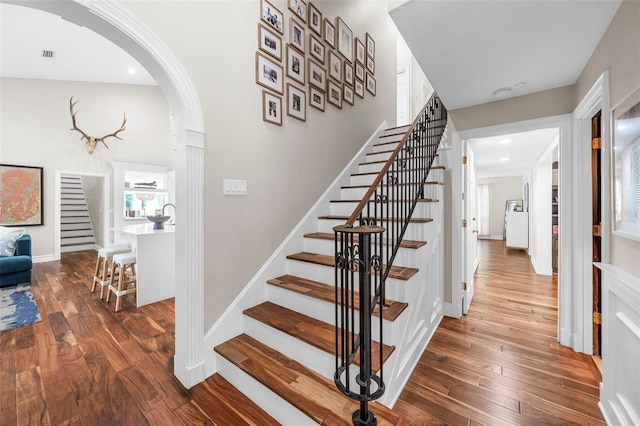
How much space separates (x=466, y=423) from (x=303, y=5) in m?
3.77

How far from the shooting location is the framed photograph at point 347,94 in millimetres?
3305

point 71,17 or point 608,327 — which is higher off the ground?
point 71,17

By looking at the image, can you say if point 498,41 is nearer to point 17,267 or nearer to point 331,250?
point 331,250

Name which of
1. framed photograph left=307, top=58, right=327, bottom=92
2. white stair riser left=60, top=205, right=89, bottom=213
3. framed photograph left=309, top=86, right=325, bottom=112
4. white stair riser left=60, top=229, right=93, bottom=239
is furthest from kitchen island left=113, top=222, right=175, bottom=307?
white stair riser left=60, top=205, right=89, bottom=213

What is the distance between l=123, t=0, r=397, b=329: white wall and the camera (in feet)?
5.85

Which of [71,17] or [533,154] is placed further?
[533,154]

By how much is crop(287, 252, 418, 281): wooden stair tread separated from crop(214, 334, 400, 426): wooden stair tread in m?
0.76

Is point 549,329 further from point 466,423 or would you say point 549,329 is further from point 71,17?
point 71,17

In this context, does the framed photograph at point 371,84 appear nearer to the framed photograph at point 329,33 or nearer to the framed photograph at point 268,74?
the framed photograph at point 329,33

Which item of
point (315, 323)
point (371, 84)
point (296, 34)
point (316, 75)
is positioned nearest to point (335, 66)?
point (316, 75)

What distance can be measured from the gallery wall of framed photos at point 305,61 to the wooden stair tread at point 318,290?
4.70ft

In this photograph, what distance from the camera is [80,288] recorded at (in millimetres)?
3709

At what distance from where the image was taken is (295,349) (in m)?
1.71

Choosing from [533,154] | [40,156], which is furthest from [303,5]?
[40,156]
